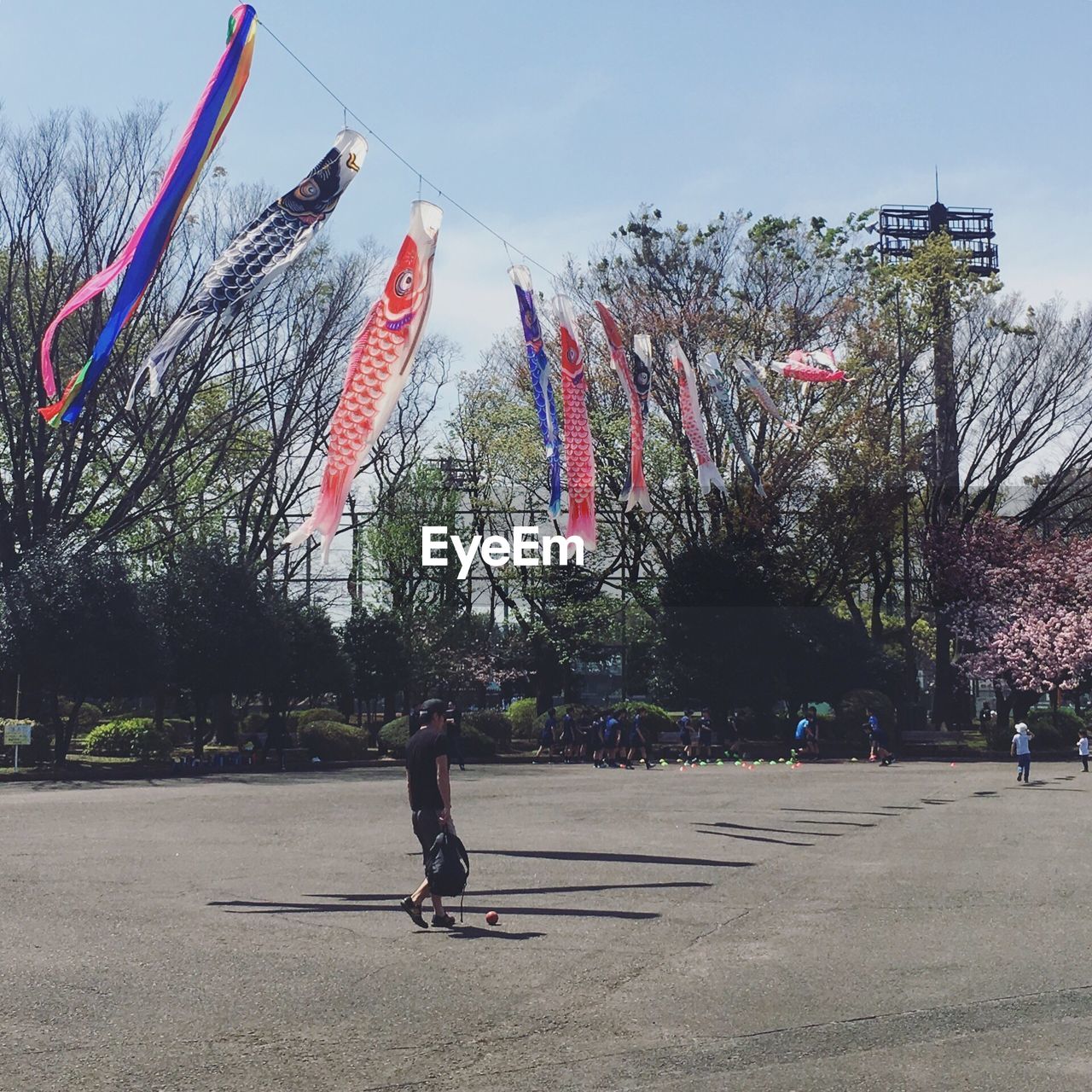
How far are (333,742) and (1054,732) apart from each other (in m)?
22.8

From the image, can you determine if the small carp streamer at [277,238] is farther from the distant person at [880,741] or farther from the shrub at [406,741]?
the distant person at [880,741]

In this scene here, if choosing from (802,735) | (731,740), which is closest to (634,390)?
(802,735)

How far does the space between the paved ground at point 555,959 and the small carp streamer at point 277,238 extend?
6.56m

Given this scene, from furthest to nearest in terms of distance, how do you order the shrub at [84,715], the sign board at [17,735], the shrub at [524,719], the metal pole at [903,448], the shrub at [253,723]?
the shrub at [524,719], the shrub at [84,715], the shrub at [253,723], the metal pole at [903,448], the sign board at [17,735]

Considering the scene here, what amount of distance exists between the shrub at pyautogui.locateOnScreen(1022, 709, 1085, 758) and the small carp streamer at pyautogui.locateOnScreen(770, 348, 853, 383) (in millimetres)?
13775

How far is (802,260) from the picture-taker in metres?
42.3

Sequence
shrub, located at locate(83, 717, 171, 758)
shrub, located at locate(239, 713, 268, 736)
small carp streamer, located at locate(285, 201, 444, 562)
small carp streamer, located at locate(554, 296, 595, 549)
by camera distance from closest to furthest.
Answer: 1. small carp streamer, located at locate(285, 201, 444, 562)
2. small carp streamer, located at locate(554, 296, 595, 549)
3. shrub, located at locate(83, 717, 171, 758)
4. shrub, located at locate(239, 713, 268, 736)

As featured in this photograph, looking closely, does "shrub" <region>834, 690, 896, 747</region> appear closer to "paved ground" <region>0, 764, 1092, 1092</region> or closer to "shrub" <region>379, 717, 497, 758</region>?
"shrub" <region>379, 717, 497, 758</region>

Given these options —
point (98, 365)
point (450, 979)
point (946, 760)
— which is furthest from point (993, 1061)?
point (946, 760)

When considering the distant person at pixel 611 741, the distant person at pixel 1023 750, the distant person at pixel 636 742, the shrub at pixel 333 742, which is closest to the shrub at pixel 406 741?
the shrub at pixel 333 742

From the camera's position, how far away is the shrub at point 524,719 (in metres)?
47.2

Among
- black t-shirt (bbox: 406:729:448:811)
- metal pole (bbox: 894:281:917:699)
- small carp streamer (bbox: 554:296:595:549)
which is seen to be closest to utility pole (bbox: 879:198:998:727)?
metal pole (bbox: 894:281:917:699)

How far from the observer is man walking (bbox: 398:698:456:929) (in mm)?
10016

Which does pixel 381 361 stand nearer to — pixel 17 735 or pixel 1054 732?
pixel 17 735
